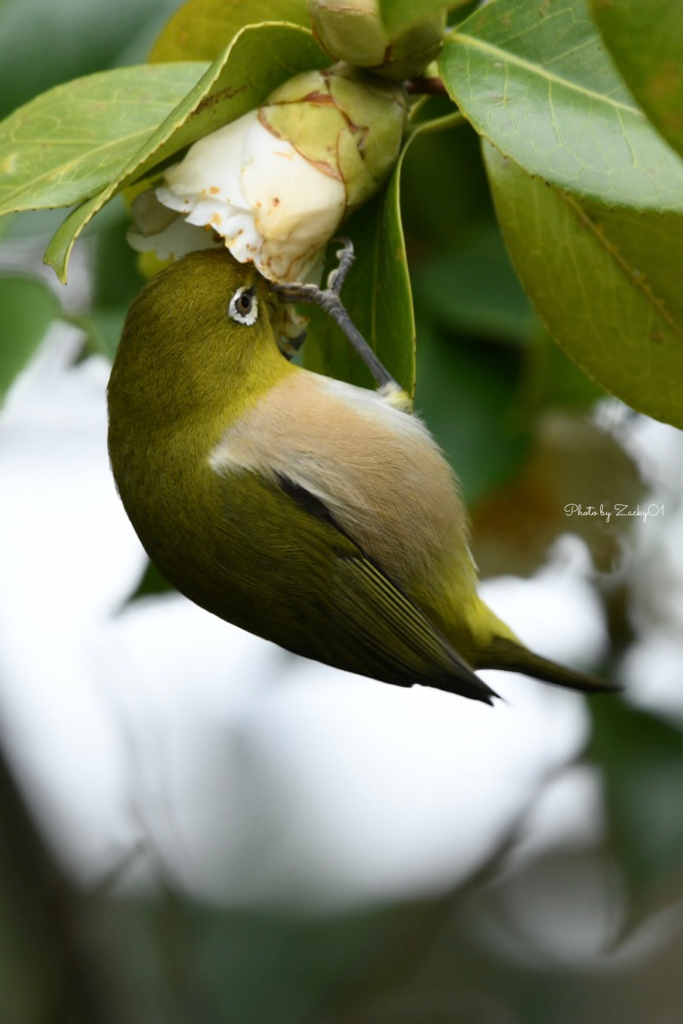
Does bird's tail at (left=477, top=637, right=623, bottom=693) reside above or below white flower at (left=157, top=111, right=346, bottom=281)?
below

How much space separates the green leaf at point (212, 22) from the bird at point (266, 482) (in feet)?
0.76

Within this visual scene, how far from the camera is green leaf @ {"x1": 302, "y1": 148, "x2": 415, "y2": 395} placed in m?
1.10

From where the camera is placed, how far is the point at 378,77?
1.12 m

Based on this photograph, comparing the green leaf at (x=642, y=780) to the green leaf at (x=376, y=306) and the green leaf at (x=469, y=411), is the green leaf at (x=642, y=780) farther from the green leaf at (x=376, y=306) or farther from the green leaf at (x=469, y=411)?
the green leaf at (x=376, y=306)

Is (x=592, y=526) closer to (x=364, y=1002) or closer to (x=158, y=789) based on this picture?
(x=158, y=789)

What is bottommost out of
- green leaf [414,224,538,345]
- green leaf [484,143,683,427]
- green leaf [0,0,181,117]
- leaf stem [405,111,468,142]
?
green leaf [414,224,538,345]

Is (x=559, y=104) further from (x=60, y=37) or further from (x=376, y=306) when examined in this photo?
(x=60, y=37)

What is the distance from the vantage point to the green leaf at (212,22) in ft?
3.63

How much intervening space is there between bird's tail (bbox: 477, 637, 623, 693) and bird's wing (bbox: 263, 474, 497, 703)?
→ 0.18 metres

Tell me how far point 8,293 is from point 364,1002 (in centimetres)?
346

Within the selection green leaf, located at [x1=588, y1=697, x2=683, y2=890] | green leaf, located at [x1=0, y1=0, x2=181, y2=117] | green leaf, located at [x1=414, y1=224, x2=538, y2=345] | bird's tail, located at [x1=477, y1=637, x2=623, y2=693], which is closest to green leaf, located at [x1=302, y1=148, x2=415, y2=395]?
green leaf, located at [x1=414, y1=224, x2=538, y2=345]

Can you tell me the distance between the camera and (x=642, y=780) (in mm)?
2441

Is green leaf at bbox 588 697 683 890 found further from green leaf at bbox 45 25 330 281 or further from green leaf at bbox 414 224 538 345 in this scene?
green leaf at bbox 45 25 330 281

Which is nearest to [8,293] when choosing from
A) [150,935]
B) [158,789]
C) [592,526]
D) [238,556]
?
[238,556]
